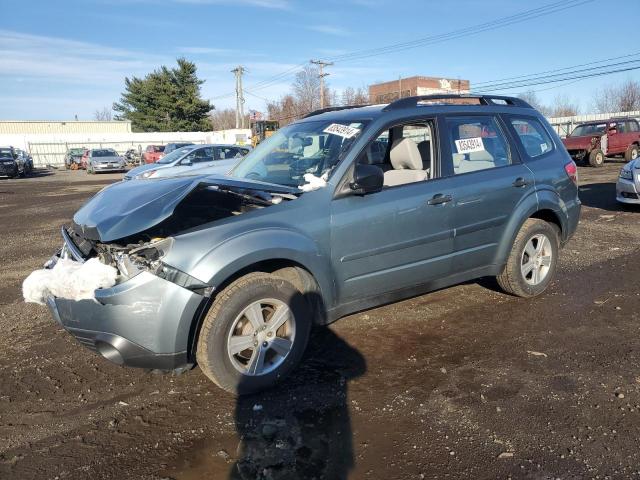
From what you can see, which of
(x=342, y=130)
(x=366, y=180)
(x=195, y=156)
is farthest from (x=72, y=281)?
(x=195, y=156)

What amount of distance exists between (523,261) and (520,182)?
0.83m

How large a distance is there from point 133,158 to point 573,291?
41946 mm

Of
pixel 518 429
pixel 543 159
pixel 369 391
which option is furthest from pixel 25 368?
pixel 543 159

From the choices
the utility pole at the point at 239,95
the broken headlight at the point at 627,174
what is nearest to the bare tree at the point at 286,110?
the utility pole at the point at 239,95

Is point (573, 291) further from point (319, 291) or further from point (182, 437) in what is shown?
point (182, 437)

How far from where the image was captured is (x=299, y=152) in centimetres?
442

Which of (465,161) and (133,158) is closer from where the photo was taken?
(465,161)

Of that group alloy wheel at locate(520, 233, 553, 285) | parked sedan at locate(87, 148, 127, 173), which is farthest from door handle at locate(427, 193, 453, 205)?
parked sedan at locate(87, 148, 127, 173)

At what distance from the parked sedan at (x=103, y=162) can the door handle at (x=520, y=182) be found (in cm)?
3309

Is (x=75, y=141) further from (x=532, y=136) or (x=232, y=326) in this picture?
(x=232, y=326)

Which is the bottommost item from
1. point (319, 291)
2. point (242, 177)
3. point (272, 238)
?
point (319, 291)

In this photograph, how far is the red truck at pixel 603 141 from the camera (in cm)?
2106

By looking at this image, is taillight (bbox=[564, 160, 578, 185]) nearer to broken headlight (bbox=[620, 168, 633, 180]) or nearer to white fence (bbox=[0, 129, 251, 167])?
broken headlight (bbox=[620, 168, 633, 180])

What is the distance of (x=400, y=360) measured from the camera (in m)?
3.96
